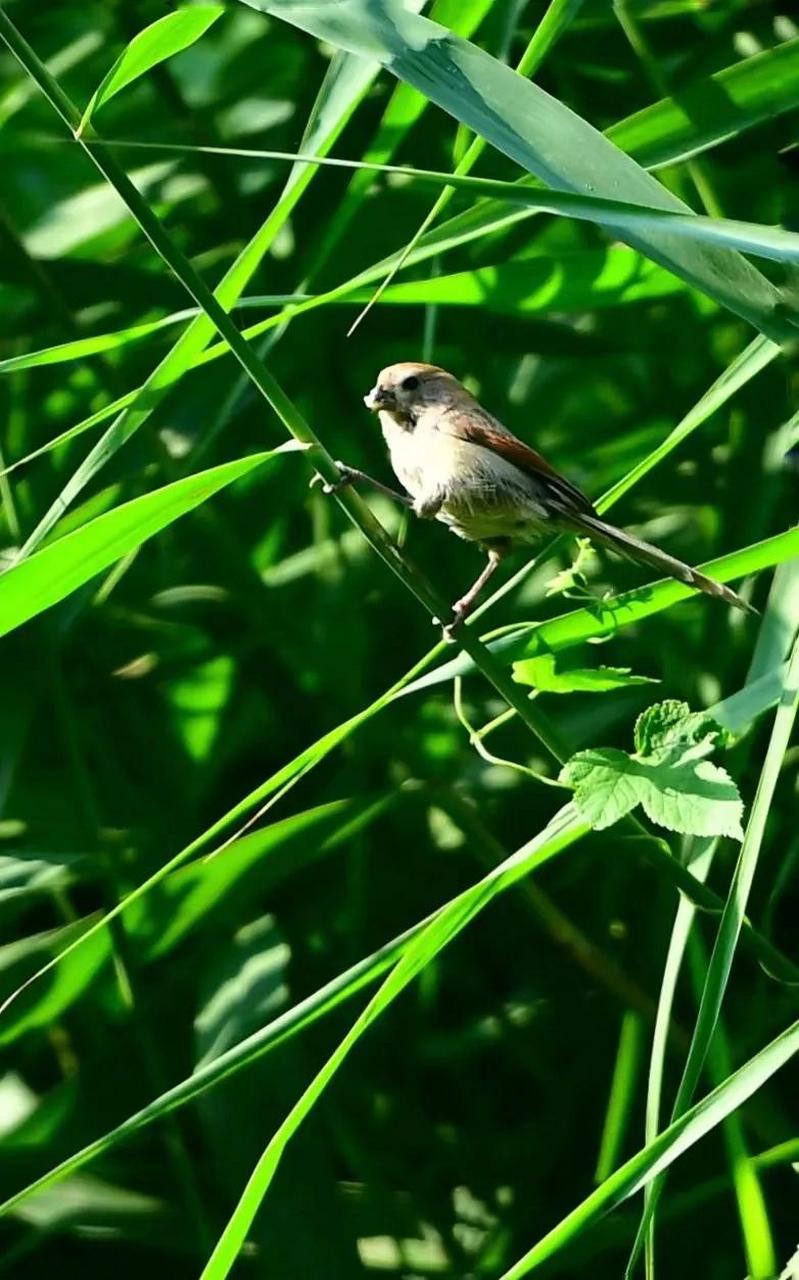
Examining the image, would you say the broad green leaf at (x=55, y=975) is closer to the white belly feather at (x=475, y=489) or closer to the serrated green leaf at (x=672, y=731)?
the white belly feather at (x=475, y=489)

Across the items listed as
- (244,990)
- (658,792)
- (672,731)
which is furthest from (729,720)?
(244,990)

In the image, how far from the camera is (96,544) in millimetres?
1739

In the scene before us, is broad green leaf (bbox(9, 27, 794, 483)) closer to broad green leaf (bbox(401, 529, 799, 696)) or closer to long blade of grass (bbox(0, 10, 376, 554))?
long blade of grass (bbox(0, 10, 376, 554))

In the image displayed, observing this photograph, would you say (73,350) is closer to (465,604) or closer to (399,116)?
(465,604)

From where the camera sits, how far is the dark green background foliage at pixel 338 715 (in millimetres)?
2504

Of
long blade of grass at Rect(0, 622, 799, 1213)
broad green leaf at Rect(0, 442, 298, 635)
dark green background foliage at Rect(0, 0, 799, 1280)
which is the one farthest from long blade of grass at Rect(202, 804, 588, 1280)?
dark green background foliage at Rect(0, 0, 799, 1280)

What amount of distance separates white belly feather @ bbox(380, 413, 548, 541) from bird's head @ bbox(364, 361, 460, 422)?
6 centimetres

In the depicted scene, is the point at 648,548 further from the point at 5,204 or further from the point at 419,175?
the point at 5,204

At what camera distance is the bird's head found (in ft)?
8.07

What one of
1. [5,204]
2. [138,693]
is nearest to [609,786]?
[138,693]

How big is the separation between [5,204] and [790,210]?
4.79 feet

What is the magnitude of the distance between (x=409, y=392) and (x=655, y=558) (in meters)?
0.64

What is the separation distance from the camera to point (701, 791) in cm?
165

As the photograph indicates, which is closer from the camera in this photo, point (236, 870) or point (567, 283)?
point (567, 283)
